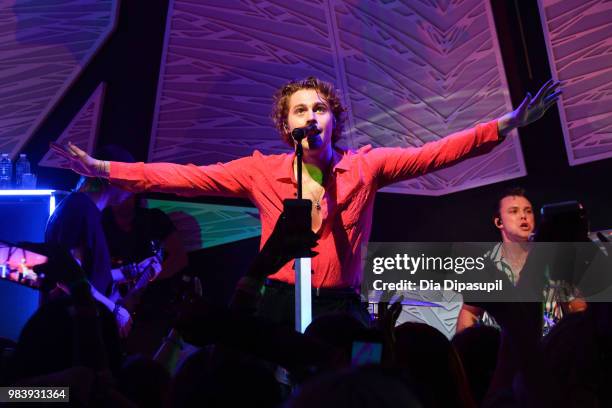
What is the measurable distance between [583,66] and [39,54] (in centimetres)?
345

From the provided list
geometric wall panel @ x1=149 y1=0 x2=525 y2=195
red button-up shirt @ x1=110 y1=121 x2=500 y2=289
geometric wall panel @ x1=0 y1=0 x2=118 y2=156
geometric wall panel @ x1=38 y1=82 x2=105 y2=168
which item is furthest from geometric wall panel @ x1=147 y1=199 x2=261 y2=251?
red button-up shirt @ x1=110 y1=121 x2=500 y2=289

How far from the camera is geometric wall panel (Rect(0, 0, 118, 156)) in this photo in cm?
443

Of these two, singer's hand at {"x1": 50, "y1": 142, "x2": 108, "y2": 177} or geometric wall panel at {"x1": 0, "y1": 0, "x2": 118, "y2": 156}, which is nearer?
singer's hand at {"x1": 50, "y1": 142, "x2": 108, "y2": 177}

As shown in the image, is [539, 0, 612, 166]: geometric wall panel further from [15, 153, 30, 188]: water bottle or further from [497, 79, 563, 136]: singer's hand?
[15, 153, 30, 188]: water bottle

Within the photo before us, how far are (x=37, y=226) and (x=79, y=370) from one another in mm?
2980

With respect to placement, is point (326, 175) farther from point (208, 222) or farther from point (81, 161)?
point (208, 222)

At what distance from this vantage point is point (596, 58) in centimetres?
430

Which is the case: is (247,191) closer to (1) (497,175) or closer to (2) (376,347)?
(2) (376,347)

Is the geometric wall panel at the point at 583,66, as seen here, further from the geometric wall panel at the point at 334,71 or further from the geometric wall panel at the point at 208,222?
the geometric wall panel at the point at 208,222

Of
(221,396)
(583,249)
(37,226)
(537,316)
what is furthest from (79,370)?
(37,226)

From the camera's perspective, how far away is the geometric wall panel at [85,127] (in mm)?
4492

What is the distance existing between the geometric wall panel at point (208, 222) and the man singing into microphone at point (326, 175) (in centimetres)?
184

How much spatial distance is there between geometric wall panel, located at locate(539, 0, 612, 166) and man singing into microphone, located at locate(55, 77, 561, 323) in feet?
5.82

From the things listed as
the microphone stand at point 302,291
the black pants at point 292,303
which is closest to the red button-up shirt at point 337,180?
the black pants at point 292,303
